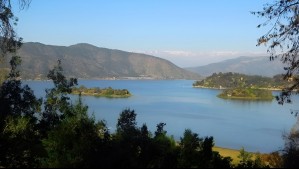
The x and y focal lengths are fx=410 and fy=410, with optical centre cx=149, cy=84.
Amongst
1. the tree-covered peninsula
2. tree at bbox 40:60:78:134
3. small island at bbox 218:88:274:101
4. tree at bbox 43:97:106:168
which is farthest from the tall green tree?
small island at bbox 218:88:274:101

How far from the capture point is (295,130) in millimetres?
25141

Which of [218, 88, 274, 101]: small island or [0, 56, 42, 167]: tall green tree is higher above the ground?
[0, 56, 42, 167]: tall green tree

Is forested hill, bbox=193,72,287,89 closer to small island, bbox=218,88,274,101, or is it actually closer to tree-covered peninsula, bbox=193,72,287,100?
tree-covered peninsula, bbox=193,72,287,100

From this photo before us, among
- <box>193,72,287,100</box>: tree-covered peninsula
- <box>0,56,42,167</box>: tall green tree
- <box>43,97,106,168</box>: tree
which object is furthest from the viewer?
<box>193,72,287,100</box>: tree-covered peninsula

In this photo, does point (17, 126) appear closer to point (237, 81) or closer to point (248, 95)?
point (248, 95)

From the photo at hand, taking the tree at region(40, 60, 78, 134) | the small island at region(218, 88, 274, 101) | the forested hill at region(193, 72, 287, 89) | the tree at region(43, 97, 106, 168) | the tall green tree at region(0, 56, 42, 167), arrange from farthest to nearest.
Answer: the forested hill at region(193, 72, 287, 89) < the small island at region(218, 88, 274, 101) < the tree at region(40, 60, 78, 134) < the tall green tree at region(0, 56, 42, 167) < the tree at region(43, 97, 106, 168)

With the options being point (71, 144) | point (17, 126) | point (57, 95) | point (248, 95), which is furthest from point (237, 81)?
point (71, 144)

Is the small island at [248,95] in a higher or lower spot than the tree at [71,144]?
lower

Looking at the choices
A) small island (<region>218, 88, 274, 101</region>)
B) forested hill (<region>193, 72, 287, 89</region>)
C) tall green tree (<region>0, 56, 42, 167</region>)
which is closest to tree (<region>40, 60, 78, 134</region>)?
tall green tree (<region>0, 56, 42, 167</region>)

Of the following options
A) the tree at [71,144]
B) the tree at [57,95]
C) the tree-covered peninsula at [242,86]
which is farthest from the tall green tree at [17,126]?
the tree-covered peninsula at [242,86]

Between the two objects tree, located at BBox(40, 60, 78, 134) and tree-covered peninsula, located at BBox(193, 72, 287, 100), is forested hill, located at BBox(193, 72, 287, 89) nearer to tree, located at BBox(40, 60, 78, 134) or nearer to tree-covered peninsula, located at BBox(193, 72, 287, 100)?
tree-covered peninsula, located at BBox(193, 72, 287, 100)

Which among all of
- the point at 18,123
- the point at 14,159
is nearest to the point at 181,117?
the point at 18,123

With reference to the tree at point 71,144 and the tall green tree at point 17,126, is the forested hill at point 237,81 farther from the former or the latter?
the tree at point 71,144

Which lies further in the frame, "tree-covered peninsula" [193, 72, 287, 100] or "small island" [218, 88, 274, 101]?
"tree-covered peninsula" [193, 72, 287, 100]
